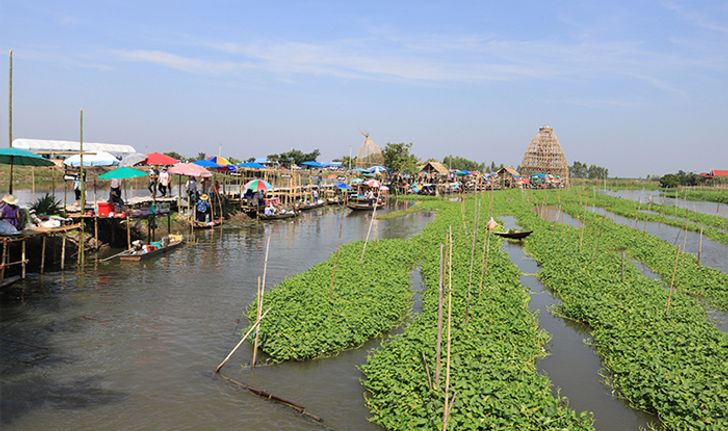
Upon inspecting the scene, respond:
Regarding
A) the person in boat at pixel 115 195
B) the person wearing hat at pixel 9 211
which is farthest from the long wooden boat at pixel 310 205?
the person wearing hat at pixel 9 211

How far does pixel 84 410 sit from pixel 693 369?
9889mm

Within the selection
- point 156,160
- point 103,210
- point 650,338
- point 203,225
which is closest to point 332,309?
point 650,338

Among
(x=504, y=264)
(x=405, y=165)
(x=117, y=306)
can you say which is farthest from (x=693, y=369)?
(x=405, y=165)

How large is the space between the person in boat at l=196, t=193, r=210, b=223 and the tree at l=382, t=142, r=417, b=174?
3419 cm

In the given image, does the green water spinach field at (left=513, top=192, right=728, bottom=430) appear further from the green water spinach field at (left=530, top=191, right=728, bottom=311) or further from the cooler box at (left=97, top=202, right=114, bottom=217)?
the cooler box at (left=97, top=202, right=114, bottom=217)

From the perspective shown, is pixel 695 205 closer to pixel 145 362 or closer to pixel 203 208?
pixel 203 208

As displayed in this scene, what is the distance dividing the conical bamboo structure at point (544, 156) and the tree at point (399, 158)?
22730 mm

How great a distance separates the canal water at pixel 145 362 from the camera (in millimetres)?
7664

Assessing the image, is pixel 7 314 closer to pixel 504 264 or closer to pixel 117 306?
pixel 117 306

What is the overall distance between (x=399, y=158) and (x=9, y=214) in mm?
47088

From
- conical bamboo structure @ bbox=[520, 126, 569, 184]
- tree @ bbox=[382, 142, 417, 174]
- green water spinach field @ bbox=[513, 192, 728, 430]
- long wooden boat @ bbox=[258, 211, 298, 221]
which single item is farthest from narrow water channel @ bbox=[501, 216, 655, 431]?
conical bamboo structure @ bbox=[520, 126, 569, 184]

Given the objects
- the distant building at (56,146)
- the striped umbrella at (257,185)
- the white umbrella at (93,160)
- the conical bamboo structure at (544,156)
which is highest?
the conical bamboo structure at (544,156)

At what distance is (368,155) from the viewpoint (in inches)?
2297

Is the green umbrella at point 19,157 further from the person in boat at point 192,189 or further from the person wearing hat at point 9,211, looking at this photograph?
the person in boat at point 192,189
